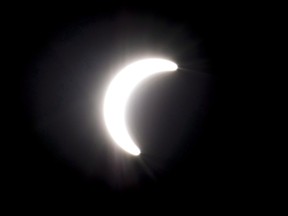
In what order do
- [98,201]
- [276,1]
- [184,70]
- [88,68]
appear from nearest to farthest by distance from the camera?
[276,1] → [184,70] → [88,68] → [98,201]

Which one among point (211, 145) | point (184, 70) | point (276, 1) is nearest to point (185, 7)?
point (184, 70)

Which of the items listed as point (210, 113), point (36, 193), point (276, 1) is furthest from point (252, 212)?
point (36, 193)

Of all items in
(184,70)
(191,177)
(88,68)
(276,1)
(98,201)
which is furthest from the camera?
(98,201)

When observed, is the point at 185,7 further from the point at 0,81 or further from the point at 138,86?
the point at 0,81

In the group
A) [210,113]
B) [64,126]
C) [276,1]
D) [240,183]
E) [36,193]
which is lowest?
[240,183]

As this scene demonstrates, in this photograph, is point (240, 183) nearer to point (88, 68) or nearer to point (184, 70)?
point (184, 70)

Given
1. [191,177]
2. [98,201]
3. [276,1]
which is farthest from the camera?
[98,201]

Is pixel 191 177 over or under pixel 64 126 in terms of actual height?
under

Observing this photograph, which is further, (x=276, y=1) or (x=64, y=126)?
(x=64, y=126)

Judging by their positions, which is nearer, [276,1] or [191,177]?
[276,1]
